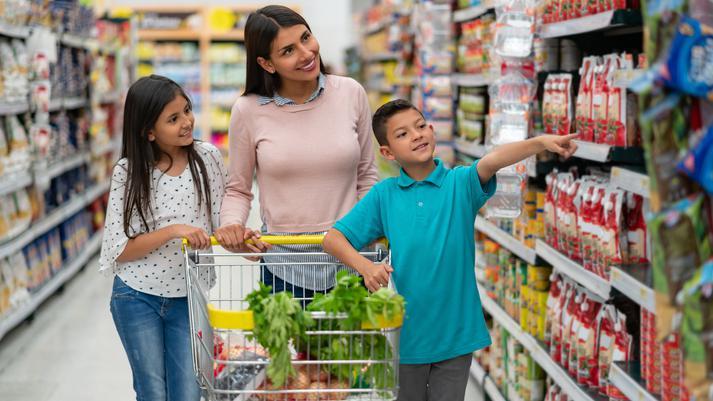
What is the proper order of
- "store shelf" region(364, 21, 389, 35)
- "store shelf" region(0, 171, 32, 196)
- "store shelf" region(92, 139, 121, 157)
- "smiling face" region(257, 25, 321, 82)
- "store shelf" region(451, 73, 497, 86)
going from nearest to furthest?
"smiling face" region(257, 25, 321, 82) < "store shelf" region(451, 73, 497, 86) < "store shelf" region(0, 171, 32, 196) < "store shelf" region(92, 139, 121, 157) < "store shelf" region(364, 21, 389, 35)

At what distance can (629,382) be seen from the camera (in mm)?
2482

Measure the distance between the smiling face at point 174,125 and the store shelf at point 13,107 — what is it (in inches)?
102

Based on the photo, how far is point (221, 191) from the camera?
2953mm

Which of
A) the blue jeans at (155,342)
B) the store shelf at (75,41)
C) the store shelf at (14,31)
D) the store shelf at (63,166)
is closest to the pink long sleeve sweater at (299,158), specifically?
the blue jeans at (155,342)

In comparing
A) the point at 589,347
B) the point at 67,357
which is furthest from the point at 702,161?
the point at 67,357

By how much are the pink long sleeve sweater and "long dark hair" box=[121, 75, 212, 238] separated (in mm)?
227

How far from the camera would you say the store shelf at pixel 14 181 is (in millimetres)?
5008

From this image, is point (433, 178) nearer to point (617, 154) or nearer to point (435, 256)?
point (435, 256)

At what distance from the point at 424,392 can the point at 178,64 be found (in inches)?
465

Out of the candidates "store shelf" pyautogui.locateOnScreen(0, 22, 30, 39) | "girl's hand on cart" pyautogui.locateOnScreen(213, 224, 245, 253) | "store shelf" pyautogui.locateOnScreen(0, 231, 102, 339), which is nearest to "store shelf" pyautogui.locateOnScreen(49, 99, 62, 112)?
"store shelf" pyautogui.locateOnScreen(0, 22, 30, 39)

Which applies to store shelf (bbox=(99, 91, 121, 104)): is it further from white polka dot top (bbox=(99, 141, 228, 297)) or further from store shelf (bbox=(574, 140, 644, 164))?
store shelf (bbox=(574, 140, 644, 164))

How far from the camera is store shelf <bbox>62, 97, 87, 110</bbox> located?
23.1 feet

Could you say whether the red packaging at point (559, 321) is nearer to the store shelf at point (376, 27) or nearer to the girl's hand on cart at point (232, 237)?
the girl's hand on cart at point (232, 237)

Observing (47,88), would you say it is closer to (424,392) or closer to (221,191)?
(221,191)
